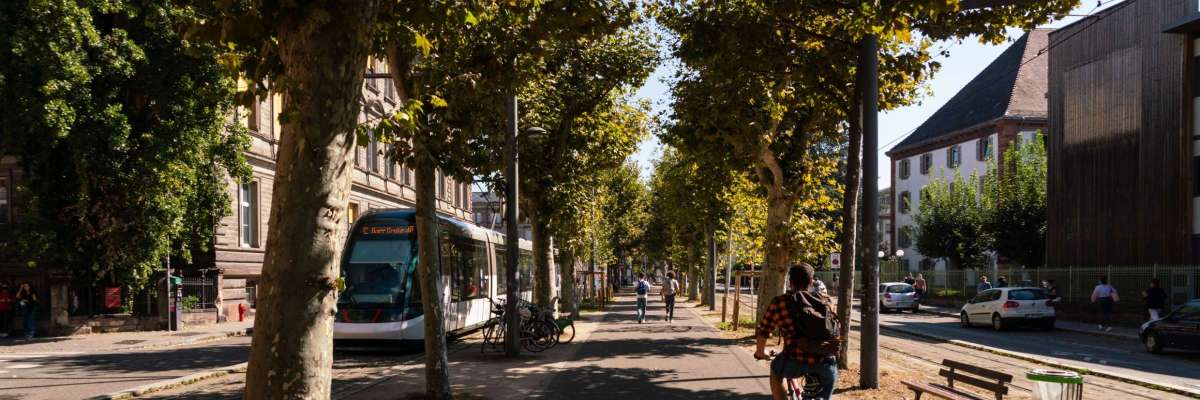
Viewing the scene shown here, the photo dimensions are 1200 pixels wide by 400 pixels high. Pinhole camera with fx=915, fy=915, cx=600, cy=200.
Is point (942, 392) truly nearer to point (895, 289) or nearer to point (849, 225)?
point (849, 225)

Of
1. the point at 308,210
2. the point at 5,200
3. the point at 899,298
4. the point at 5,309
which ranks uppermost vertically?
the point at 5,200

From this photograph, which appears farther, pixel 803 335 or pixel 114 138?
pixel 114 138

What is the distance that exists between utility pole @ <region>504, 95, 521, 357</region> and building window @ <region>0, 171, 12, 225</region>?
16.7 m

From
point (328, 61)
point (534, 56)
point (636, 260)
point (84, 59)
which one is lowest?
point (636, 260)

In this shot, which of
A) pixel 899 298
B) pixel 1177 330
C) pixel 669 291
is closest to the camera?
pixel 1177 330

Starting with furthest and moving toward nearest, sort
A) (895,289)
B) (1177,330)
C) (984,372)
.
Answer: (895,289) → (1177,330) → (984,372)

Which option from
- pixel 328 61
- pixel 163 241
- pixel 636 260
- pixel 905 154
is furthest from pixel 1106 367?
pixel 636 260

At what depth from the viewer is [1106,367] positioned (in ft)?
52.9

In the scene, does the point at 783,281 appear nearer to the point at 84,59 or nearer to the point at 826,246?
the point at 826,246

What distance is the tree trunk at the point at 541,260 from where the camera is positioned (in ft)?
78.9

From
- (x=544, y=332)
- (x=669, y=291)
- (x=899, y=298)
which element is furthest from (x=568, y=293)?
(x=899, y=298)

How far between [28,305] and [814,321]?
72.9 feet

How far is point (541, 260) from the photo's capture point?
24750 mm

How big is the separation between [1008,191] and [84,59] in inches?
1579
